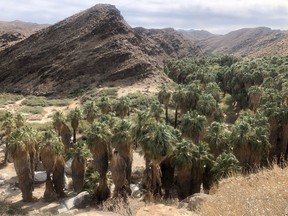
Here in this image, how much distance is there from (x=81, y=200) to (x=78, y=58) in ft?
239

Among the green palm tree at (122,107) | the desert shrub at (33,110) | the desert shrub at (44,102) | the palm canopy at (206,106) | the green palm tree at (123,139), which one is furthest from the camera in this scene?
the desert shrub at (44,102)

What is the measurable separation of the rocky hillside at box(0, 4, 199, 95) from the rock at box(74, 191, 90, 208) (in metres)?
60.1

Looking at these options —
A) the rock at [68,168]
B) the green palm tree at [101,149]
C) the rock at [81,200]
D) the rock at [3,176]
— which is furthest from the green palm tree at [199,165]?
the rock at [3,176]

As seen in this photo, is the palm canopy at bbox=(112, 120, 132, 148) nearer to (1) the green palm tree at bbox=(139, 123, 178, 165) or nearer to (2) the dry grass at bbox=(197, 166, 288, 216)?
(1) the green palm tree at bbox=(139, 123, 178, 165)

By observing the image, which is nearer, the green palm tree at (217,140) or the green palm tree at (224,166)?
the green palm tree at (224,166)

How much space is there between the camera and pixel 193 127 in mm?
41250

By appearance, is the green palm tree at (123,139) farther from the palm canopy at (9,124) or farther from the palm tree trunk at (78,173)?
the palm canopy at (9,124)

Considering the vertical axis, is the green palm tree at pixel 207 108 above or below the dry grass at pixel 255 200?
below

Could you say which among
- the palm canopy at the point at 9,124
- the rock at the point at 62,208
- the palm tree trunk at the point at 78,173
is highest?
the palm canopy at the point at 9,124

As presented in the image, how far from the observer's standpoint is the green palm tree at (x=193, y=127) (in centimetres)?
4125

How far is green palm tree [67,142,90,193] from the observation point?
1452 inches

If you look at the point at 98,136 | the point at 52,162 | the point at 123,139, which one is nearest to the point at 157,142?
the point at 123,139

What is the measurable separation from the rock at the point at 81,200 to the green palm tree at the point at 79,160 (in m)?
1.78

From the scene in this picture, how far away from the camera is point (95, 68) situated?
332 ft
